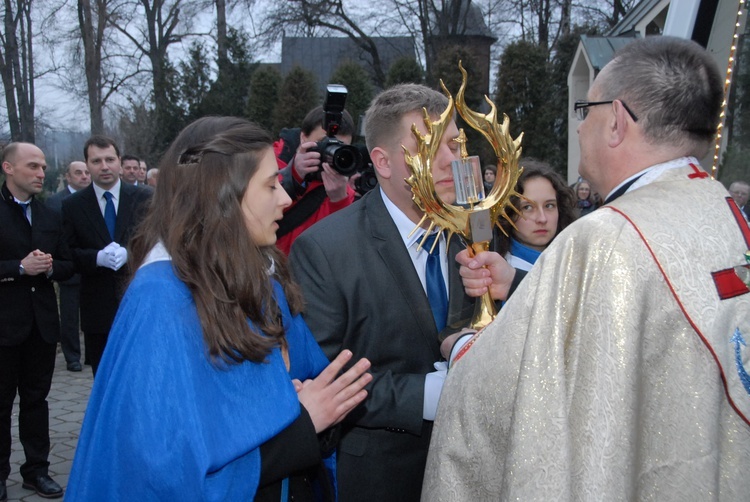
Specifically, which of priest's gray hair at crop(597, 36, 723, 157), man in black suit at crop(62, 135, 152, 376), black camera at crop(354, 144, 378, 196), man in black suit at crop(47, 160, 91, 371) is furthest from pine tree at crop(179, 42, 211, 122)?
priest's gray hair at crop(597, 36, 723, 157)

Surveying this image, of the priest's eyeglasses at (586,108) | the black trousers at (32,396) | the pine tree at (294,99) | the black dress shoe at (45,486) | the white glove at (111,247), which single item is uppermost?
the pine tree at (294,99)

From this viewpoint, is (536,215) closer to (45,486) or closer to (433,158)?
(433,158)

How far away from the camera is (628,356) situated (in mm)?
1538

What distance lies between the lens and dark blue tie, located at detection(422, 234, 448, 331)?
2.51 metres

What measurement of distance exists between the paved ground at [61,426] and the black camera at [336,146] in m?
2.37

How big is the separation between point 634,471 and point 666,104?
886 mm

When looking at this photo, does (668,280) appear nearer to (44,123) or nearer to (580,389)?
(580,389)

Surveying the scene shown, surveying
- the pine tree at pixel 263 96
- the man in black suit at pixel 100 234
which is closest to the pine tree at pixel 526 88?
the pine tree at pixel 263 96

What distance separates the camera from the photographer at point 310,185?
3804mm

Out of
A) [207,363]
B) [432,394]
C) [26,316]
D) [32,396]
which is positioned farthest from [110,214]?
[207,363]

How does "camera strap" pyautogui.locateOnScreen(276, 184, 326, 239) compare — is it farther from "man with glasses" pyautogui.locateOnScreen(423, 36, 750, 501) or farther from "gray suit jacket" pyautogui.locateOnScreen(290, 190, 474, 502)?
"man with glasses" pyautogui.locateOnScreen(423, 36, 750, 501)

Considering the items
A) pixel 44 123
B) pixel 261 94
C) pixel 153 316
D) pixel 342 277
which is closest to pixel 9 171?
pixel 342 277

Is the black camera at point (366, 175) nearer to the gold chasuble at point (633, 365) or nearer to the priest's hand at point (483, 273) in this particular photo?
the priest's hand at point (483, 273)

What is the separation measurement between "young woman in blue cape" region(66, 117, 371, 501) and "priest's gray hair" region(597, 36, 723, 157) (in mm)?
989
